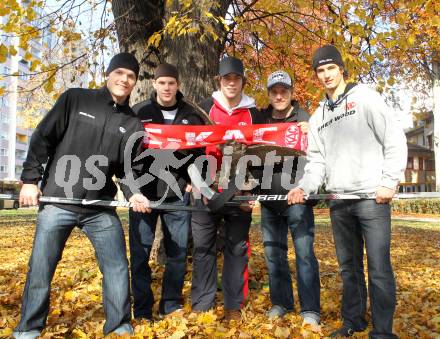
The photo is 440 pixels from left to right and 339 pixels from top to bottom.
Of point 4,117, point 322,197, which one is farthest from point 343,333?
point 4,117

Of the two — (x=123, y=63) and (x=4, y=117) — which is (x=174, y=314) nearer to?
(x=123, y=63)

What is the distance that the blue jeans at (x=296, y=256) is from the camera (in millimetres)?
4477

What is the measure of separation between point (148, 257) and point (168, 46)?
332 centimetres

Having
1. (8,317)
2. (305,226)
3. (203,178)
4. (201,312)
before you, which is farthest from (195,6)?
(8,317)

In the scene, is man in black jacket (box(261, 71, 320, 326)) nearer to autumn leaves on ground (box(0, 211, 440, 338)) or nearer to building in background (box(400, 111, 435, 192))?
autumn leaves on ground (box(0, 211, 440, 338))

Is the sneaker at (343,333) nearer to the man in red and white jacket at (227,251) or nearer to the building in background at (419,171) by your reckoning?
the man in red and white jacket at (227,251)

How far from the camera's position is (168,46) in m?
6.48

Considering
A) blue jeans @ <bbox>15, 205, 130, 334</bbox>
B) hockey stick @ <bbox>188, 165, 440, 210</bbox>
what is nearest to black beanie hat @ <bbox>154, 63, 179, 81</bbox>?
hockey stick @ <bbox>188, 165, 440, 210</bbox>

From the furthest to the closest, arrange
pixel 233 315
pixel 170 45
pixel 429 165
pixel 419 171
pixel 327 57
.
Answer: pixel 429 165, pixel 419 171, pixel 170 45, pixel 233 315, pixel 327 57

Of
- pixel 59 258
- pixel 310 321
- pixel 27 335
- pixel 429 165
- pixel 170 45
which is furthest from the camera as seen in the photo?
pixel 429 165

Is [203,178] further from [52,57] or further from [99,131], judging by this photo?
[52,57]

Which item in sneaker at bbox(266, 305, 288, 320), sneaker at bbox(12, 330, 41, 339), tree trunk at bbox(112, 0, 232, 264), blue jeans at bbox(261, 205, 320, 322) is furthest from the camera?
tree trunk at bbox(112, 0, 232, 264)

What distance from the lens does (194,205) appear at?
183 inches

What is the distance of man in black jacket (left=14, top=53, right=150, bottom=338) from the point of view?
Answer: 3672 millimetres
